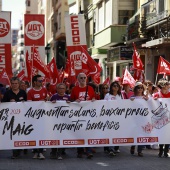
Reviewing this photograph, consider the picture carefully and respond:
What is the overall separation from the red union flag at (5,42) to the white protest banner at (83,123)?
6.08 meters

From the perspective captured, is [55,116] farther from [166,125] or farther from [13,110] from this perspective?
[166,125]

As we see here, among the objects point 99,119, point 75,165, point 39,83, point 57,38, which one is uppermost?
point 57,38

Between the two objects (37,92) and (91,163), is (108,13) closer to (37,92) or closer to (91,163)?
(37,92)

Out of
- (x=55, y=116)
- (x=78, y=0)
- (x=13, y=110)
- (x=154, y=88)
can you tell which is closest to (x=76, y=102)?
(x=55, y=116)

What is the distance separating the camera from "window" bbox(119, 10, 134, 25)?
112ft

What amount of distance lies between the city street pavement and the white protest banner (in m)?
0.33

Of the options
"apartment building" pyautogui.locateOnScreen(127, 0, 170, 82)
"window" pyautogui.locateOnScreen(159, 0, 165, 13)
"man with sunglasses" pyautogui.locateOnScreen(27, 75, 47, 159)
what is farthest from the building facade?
"man with sunglasses" pyautogui.locateOnScreen(27, 75, 47, 159)

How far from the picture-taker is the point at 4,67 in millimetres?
17359

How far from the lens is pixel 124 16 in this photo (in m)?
34.2

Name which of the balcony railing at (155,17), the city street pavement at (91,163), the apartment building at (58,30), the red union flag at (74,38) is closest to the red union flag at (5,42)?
the red union flag at (74,38)

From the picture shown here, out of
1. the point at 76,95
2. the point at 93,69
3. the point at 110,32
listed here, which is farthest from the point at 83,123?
the point at 110,32

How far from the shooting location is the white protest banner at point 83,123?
37.4ft

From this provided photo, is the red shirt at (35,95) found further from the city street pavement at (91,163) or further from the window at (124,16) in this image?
the window at (124,16)

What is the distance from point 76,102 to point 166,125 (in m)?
1.98
